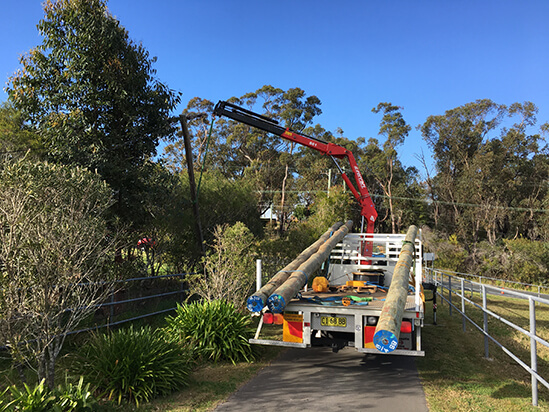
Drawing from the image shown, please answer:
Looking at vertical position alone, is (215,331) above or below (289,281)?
below

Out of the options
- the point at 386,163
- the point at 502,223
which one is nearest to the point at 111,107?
the point at 386,163

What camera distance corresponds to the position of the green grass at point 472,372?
499 cm

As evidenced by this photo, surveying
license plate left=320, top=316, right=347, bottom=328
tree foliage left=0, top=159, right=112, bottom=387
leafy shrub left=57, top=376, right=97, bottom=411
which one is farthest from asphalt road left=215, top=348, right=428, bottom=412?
tree foliage left=0, top=159, right=112, bottom=387

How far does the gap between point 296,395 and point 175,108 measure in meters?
7.62

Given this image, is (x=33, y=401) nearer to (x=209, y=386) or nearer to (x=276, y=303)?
(x=209, y=386)

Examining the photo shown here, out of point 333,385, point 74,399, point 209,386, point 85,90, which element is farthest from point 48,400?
point 85,90

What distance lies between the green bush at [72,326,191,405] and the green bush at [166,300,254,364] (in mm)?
942

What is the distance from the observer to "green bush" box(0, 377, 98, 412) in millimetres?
3965

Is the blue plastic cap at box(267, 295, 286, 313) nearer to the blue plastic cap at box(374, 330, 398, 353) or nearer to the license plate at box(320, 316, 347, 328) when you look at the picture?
the license plate at box(320, 316, 347, 328)

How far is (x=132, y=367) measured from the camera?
5121 mm

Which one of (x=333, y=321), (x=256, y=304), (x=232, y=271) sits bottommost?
(x=333, y=321)

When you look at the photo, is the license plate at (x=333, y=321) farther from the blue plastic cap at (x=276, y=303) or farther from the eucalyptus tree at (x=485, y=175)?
the eucalyptus tree at (x=485, y=175)

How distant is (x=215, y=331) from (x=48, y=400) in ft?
9.79

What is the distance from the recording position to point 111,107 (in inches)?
376
